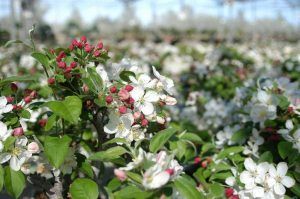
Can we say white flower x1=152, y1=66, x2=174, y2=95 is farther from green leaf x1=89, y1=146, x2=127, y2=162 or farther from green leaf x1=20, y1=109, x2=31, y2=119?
green leaf x1=20, y1=109, x2=31, y2=119

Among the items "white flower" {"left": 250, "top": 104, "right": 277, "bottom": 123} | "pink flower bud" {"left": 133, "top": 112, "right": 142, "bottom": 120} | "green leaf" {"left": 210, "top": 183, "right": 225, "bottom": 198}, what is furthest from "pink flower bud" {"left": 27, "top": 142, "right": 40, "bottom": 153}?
"white flower" {"left": 250, "top": 104, "right": 277, "bottom": 123}

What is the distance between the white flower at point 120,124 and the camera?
148cm

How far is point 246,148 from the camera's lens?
1992 mm

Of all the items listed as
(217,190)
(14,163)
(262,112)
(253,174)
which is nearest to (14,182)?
(14,163)

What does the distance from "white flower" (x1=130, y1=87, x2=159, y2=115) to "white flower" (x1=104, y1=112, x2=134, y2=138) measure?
0.16 feet

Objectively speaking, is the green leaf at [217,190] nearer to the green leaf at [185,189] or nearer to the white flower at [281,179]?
the white flower at [281,179]

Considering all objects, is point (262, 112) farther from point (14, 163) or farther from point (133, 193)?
point (14, 163)

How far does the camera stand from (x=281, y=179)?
5.20 ft

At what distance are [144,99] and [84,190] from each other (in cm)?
35

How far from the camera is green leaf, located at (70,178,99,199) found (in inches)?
56.2

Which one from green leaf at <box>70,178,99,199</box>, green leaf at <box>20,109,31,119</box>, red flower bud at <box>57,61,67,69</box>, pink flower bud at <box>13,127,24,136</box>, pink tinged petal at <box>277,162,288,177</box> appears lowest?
pink tinged petal at <box>277,162,288,177</box>

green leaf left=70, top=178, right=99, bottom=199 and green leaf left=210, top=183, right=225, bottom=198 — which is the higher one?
green leaf left=70, top=178, right=99, bottom=199

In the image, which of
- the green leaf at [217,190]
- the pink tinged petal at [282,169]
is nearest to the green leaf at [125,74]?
the green leaf at [217,190]

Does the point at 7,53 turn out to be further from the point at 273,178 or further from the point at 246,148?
the point at 273,178
